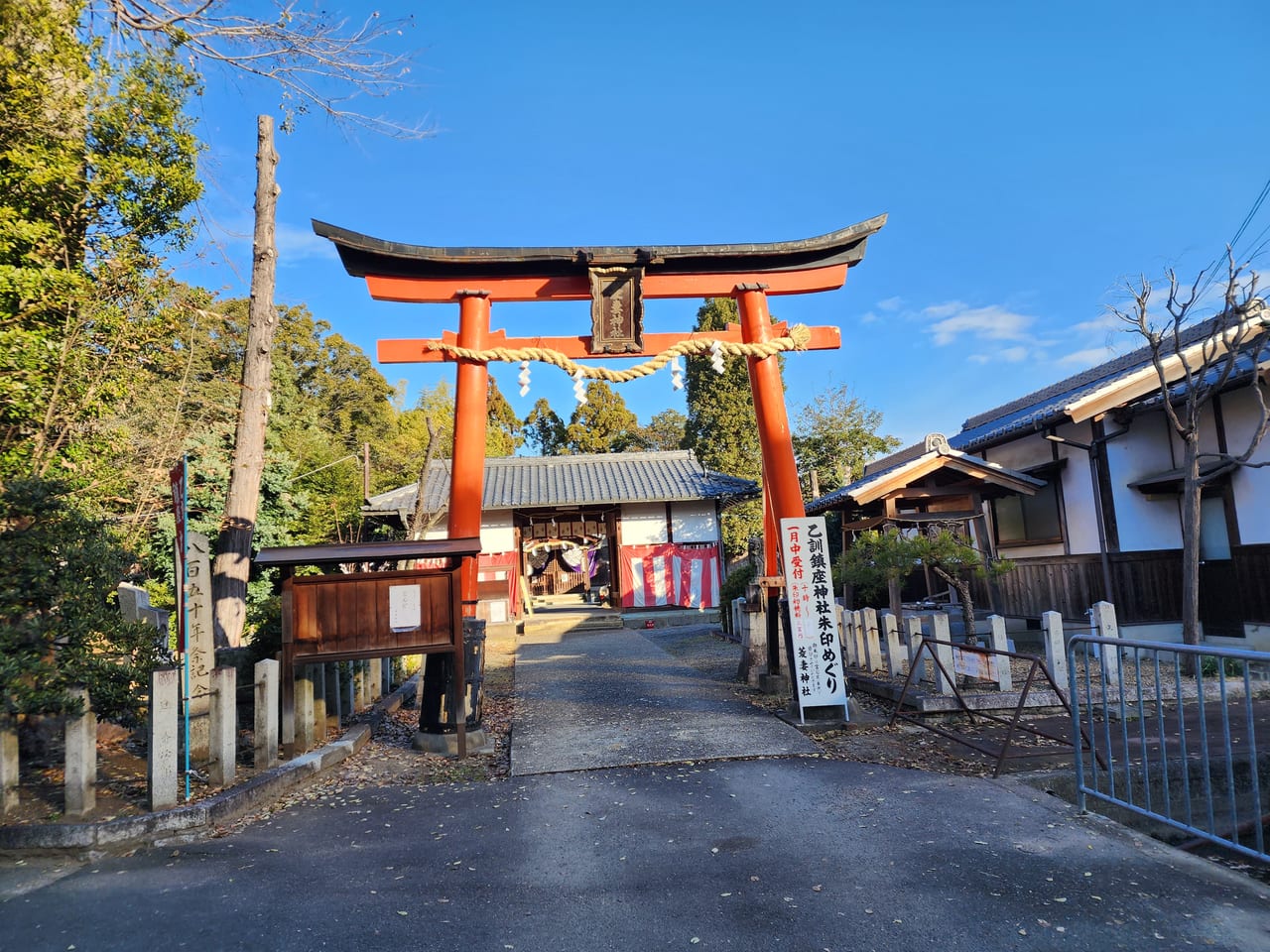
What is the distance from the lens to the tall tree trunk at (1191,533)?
8.85 metres

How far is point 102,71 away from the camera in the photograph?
7.82m

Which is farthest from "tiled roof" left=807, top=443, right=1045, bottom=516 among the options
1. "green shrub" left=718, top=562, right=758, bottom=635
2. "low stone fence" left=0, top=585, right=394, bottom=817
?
"low stone fence" left=0, top=585, right=394, bottom=817

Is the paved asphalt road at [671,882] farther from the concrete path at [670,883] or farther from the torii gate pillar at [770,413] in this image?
the torii gate pillar at [770,413]

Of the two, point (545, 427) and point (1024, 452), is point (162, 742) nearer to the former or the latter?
point (1024, 452)

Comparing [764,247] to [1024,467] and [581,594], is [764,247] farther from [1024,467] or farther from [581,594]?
[581,594]

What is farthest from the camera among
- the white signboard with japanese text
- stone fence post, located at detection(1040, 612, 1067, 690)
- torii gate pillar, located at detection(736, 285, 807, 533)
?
torii gate pillar, located at detection(736, 285, 807, 533)

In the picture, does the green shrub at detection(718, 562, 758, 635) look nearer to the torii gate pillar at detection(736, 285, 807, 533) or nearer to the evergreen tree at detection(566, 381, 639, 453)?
the torii gate pillar at detection(736, 285, 807, 533)

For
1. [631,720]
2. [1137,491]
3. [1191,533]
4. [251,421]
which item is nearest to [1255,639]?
[1191,533]

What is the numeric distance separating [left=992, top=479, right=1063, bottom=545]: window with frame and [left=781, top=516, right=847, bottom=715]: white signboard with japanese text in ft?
21.8

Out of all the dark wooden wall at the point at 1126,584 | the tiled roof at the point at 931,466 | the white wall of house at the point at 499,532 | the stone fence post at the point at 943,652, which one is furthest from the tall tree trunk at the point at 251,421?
the white wall of house at the point at 499,532

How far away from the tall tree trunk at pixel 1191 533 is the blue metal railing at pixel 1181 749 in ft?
1.99

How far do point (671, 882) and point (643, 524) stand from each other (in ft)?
59.5

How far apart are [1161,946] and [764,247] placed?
7615 millimetres

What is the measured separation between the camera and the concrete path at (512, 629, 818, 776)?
21.4ft
